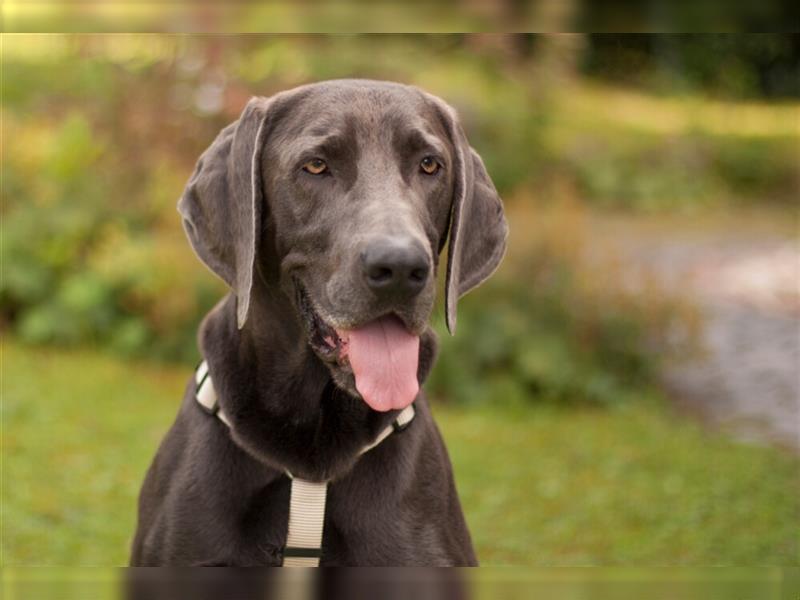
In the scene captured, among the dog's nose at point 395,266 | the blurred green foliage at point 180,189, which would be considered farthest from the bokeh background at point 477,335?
the dog's nose at point 395,266

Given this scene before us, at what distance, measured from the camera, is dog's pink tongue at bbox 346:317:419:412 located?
115 inches

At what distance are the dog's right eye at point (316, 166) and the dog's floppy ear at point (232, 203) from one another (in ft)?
0.55

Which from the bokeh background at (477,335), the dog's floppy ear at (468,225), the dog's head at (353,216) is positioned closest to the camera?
the dog's head at (353,216)

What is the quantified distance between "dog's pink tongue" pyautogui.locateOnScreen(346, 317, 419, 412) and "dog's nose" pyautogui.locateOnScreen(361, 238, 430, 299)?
0.54ft

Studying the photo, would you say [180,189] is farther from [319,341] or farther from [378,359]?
[378,359]

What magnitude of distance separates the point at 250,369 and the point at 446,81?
9.62 metres

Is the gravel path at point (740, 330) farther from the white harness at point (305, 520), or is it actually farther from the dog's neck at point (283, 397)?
the white harness at point (305, 520)

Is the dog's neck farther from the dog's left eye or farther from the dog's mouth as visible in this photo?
the dog's left eye

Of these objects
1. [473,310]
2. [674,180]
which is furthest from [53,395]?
[674,180]

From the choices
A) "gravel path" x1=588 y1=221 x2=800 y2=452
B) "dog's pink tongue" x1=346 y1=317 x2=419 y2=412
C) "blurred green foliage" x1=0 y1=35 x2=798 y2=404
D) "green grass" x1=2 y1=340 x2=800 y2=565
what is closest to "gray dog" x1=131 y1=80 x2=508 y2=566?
"dog's pink tongue" x1=346 y1=317 x2=419 y2=412

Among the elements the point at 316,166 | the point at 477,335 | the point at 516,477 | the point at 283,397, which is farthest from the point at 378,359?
the point at 477,335

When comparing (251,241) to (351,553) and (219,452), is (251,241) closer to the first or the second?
(219,452)

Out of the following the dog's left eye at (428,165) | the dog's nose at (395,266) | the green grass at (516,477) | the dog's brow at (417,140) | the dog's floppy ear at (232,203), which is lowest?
the green grass at (516,477)

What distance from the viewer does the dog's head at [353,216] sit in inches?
113
